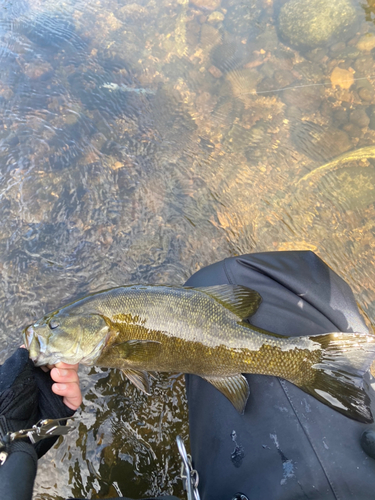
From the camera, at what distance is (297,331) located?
224 centimetres

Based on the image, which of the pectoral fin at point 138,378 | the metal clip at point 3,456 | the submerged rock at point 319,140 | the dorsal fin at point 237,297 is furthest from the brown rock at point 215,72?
the metal clip at point 3,456

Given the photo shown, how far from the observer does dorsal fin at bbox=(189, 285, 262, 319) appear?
7.13 feet

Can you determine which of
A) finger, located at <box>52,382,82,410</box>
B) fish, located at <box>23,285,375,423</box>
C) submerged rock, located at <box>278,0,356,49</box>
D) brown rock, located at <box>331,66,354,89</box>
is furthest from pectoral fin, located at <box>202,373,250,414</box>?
submerged rock, located at <box>278,0,356,49</box>

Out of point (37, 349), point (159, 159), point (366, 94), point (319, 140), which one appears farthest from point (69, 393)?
point (366, 94)

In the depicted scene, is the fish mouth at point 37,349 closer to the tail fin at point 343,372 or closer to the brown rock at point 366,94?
the tail fin at point 343,372

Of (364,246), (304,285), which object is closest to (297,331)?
(304,285)

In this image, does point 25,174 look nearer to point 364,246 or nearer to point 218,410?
point 218,410

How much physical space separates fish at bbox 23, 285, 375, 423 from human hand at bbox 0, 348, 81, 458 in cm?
11

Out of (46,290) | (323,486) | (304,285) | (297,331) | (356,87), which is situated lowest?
(46,290)

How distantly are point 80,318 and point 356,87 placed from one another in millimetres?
6152

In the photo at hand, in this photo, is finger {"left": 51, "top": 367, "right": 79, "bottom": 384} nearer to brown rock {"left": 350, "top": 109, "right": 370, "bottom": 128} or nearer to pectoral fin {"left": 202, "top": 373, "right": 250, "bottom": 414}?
pectoral fin {"left": 202, "top": 373, "right": 250, "bottom": 414}

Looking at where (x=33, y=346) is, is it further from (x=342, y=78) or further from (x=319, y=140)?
(x=342, y=78)

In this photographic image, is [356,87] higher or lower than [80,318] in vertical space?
higher

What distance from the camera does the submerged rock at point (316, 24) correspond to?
600 centimetres
